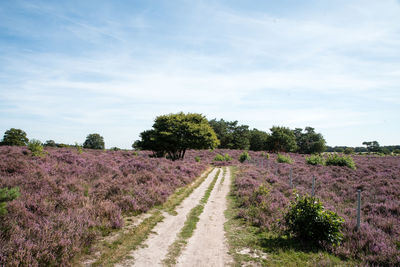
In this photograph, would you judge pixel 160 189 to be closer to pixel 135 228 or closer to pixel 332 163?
pixel 135 228

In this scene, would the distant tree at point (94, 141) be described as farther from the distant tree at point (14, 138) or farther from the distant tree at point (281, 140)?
the distant tree at point (281, 140)

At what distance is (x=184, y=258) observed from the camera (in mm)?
6523

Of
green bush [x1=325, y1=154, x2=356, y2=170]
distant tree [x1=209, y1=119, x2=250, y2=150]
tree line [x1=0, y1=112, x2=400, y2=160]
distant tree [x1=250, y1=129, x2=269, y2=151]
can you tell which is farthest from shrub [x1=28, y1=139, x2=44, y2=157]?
distant tree [x1=250, y1=129, x2=269, y2=151]

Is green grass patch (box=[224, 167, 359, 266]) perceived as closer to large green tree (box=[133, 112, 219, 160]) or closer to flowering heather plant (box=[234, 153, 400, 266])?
flowering heather plant (box=[234, 153, 400, 266])

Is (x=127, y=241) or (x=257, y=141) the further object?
(x=257, y=141)

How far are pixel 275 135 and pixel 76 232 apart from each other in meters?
76.0

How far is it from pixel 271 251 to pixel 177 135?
91.4ft

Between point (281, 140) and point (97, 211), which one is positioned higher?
point (281, 140)

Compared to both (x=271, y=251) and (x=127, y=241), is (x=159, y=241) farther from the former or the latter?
(x=271, y=251)

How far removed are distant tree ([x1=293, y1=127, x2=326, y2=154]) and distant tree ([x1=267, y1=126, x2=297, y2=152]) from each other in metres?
14.9

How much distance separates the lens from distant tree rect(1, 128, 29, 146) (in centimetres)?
4919

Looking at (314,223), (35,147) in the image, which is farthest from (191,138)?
(314,223)

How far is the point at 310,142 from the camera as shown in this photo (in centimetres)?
9019

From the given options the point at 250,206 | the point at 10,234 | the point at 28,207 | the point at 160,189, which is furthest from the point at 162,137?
the point at 10,234
